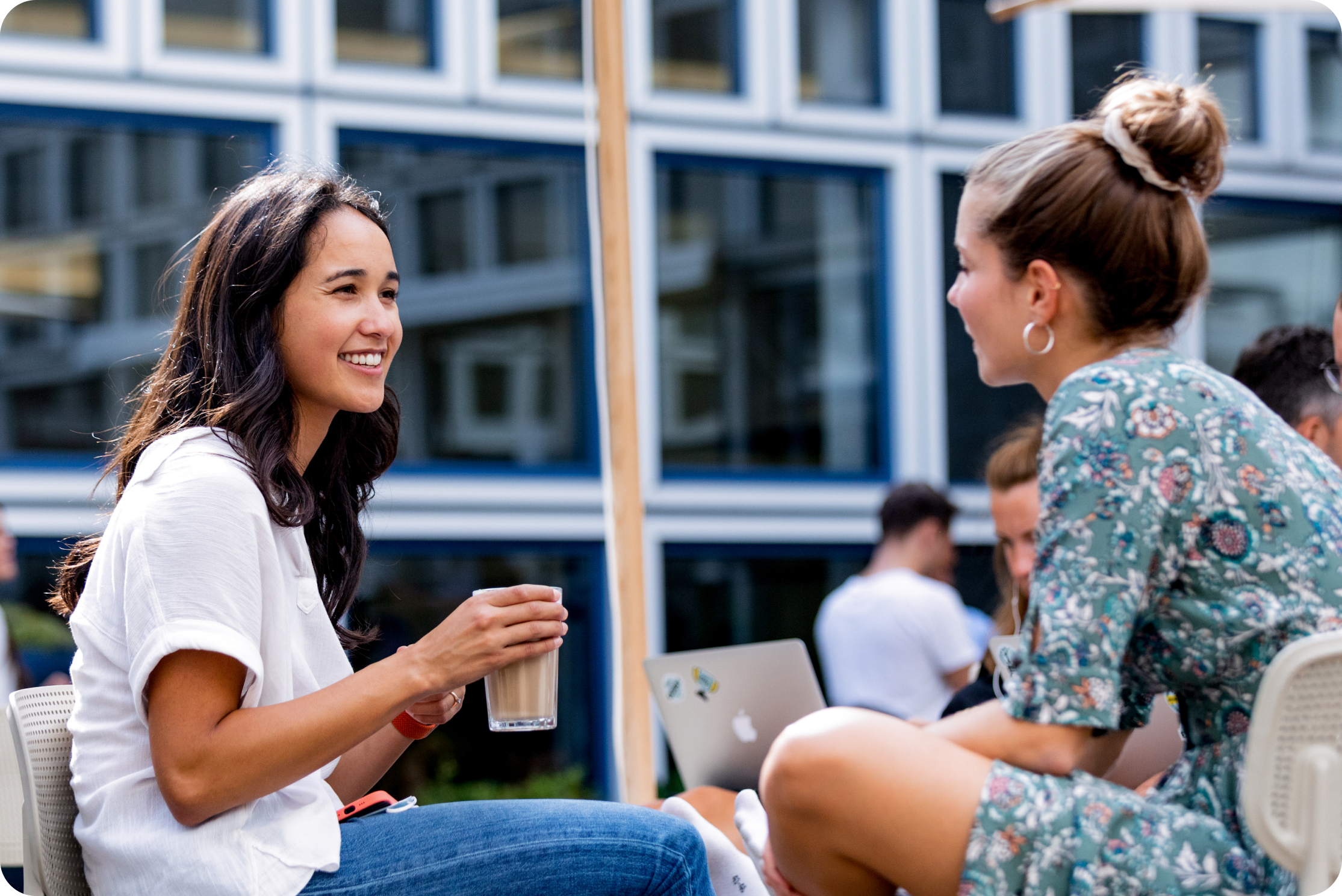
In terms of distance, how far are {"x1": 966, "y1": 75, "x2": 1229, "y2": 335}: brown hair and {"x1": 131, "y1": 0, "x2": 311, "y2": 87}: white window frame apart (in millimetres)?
4092

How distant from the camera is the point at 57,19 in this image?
4672mm

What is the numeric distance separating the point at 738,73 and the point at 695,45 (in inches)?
8.7

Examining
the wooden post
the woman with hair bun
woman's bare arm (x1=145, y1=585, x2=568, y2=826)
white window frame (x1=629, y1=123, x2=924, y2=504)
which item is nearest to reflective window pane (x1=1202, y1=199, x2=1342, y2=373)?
white window frame (x1=629, y1=123, x2=924, y2=504)

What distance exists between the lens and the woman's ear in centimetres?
143

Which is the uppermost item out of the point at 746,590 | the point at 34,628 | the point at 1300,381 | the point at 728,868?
the point at 1300,381

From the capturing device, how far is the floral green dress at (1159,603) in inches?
47.7

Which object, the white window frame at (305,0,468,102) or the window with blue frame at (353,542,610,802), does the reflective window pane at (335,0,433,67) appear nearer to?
the white window frame at (305,0,468,102)

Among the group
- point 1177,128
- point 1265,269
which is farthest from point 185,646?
point 1265,269

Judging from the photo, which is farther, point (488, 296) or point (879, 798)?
point (488, 296)

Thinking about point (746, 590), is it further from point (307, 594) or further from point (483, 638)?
point (483, 638)

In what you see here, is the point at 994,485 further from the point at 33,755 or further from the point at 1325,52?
the point at 1325,52

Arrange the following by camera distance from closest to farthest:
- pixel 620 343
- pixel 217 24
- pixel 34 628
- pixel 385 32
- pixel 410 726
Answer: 1. pixel 410 726
2. pixel 620 343
3. pixel 34 628
4. pixel 217 24
5. pixel 385 32

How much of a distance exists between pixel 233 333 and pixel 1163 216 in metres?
1.06

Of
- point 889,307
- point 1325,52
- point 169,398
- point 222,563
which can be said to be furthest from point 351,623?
point 1325,52
